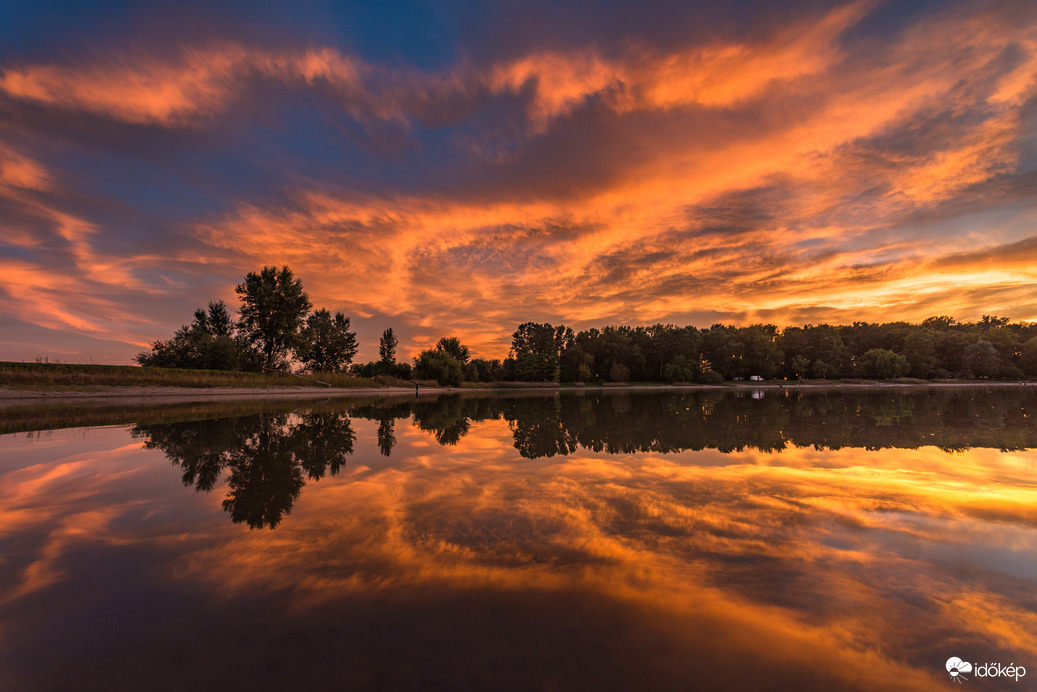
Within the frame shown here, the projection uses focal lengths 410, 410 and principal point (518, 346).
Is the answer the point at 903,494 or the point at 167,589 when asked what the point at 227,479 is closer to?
the point at 167,589

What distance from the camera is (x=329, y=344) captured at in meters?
73.6

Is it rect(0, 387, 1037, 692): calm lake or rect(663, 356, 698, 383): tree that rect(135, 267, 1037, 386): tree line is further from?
rect(0, 387, 1037, 692): calm lake

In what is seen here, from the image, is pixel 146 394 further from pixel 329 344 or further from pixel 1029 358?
pixel 1029 358

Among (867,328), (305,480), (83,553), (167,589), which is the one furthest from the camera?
(867,328)

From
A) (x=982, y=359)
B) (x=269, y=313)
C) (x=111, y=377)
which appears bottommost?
(x=982, y=359)

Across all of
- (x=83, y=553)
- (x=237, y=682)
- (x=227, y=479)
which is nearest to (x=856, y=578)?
(x=237, y=682)

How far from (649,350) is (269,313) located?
297 feet

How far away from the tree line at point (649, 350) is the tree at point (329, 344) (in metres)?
0.18

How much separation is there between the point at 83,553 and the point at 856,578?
7640mm

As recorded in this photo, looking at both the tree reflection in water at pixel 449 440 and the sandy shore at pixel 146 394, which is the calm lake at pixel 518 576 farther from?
the sandy shore at pixel 146 394

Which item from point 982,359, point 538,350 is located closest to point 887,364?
point 982,359

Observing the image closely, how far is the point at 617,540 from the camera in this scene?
4.57 meters

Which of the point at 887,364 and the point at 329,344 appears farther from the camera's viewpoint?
the point at 887,364

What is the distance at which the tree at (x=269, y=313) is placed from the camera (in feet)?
188
